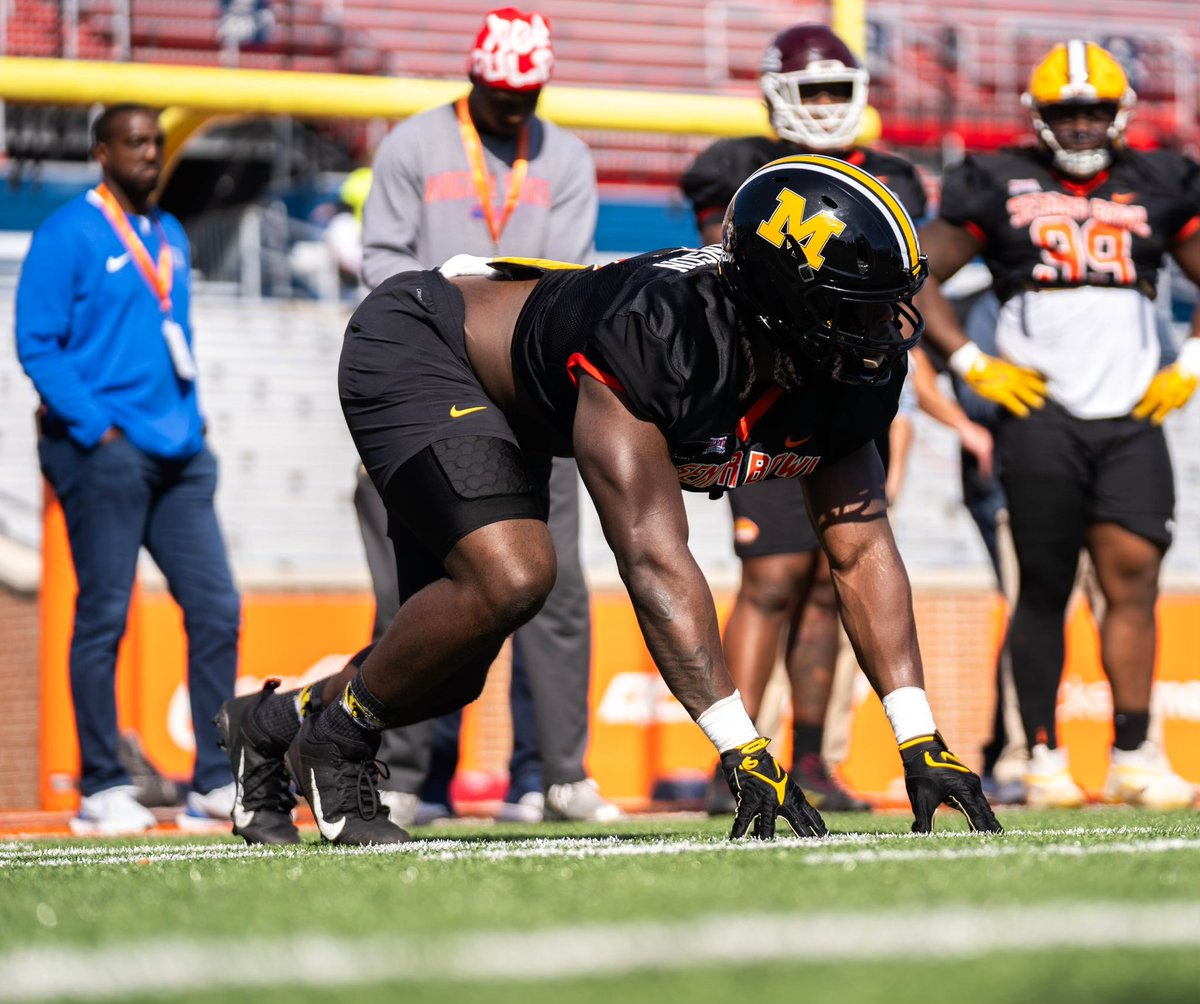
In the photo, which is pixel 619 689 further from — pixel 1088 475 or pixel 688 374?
pixel 688 374

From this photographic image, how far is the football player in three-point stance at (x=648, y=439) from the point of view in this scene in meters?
3.47

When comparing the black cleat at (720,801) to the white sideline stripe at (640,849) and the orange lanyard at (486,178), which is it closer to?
the white sideline stripe at (640,849)

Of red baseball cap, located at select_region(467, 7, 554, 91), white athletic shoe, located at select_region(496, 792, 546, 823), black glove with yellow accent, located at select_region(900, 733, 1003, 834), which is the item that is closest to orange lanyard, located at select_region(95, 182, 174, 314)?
red baseball cap, located at select_region(467, 7, 554, 91)

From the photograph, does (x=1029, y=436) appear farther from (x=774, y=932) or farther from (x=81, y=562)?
(x=774, y=932)

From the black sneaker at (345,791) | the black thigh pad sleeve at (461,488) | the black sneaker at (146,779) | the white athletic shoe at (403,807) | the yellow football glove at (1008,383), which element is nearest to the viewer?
the black thigh pad sleeve at (461,488)

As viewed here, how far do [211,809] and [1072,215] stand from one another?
294 cm

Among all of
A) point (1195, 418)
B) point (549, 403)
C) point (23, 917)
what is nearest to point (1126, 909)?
point (23, 917)

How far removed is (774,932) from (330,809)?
6.51 ft

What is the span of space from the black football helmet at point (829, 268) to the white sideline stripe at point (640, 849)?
0.83m

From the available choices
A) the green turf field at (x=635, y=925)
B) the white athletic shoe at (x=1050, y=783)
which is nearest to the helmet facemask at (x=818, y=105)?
the white athletic shoe at (x=1050, y=783)

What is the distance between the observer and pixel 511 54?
557 cm

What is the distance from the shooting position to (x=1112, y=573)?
18.8ft

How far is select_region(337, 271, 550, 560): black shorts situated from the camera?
379 cm

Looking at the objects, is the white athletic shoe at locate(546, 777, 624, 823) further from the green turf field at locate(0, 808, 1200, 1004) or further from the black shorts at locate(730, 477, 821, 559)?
the green turf field at locate(0, 808, 1200, 1004)
